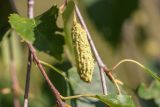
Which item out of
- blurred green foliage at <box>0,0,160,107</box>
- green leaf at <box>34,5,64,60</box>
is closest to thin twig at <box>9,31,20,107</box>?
blurred green foliage at <box>0,0,160,107</box>

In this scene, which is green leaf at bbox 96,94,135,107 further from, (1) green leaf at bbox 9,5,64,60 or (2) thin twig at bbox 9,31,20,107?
(2) thin twig at bbox 9,31,20,107

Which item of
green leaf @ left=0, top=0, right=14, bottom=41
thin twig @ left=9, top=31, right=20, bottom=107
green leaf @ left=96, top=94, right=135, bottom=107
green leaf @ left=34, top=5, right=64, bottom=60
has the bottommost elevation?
green leaf @ left=96, top=94, right=135, bottom=107

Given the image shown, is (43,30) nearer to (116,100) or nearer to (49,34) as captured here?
(49,34)

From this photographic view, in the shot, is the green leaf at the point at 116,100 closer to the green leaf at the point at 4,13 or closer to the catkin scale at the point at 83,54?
the catkin scale at the point at 83,54

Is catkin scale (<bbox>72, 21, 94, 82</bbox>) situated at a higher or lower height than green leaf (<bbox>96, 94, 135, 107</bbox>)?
higher

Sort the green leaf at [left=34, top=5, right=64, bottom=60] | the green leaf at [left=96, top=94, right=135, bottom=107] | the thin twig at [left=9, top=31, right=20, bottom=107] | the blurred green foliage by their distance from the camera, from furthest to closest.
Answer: the thin twig at [left=9, top=31, right=20, bottom=107] → the blurred green foliage → the green leaf at [left=34, top=5, right=64, bottom=60] → the green leaf at [left=96, top=94, right=135, bottom=107]

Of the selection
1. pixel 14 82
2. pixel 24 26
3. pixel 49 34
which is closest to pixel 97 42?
pixel 14 82

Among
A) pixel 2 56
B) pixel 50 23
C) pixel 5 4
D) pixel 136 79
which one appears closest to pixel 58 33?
pixel 50 23
